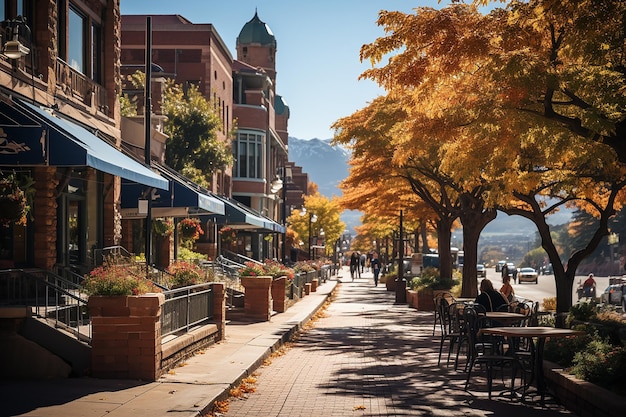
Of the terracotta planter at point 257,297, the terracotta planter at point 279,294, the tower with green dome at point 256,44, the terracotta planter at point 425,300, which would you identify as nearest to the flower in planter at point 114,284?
the terracotta planter at point 257,297

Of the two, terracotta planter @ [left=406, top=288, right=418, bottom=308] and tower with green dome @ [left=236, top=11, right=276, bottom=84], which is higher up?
tower with green dome @ [left=236, top=11, right=276, bottom=84]

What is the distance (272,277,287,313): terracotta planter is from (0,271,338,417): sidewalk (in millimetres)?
13767

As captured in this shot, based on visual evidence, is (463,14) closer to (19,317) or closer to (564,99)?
(564,99)

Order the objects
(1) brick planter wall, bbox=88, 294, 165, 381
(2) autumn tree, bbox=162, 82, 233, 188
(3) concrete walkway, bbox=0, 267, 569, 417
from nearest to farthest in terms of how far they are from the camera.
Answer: (3) concrete walkway, bbox=0, 267, 569, 417 < (1) brick planter wall, bbox=88, 294, 165, 381 < (2) autumn tree, bbox=162, 82, 233, 188

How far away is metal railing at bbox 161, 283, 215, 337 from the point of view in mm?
16000

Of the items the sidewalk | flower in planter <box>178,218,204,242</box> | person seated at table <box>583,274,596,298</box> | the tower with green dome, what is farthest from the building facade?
the tower with green dome

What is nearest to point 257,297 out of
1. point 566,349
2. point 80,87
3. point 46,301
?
point 80,87

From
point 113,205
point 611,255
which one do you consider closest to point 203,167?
point 113,205

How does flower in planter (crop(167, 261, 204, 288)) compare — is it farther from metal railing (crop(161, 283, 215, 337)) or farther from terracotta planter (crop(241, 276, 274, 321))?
terracotta planter (crop(241, 276, 274, 321))

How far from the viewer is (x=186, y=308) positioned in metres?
17.5

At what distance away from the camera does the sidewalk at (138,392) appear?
10.9m

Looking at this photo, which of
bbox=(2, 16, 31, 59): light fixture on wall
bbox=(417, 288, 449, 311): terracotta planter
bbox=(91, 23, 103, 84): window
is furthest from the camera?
bbox=(417, 288, 449, 311): terracotta planter

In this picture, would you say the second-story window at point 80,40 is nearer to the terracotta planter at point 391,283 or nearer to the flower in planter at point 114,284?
the flower in planter at point 114,284

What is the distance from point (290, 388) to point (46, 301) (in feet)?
12.7
